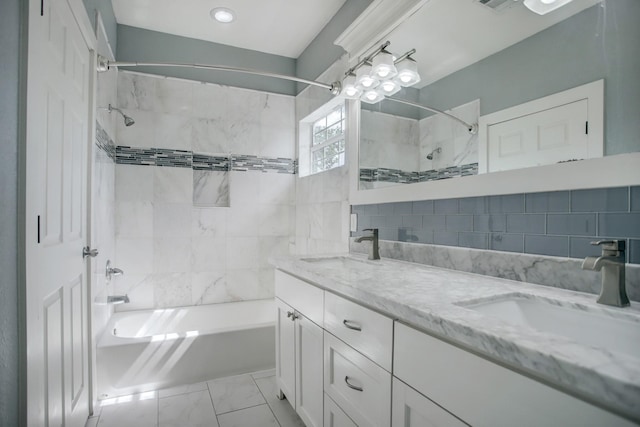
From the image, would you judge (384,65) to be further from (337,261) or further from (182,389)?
(182,389)

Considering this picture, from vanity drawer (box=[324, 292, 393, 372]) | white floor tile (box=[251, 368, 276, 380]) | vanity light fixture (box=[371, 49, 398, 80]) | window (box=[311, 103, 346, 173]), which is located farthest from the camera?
window (box=[311, 103, 346, 173])

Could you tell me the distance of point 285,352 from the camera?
184cm

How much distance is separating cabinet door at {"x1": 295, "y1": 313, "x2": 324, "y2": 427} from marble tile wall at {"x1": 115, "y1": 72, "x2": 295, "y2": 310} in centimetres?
167

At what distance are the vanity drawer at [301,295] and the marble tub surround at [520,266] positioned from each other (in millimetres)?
571

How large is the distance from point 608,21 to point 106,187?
9.03 ft

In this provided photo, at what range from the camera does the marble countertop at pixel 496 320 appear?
0.50 m

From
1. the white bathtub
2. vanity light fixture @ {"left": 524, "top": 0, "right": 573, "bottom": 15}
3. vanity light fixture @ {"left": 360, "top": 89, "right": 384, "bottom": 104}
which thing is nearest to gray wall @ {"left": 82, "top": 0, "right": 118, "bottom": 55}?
vanity light fixture @ {"left": 360, "top": 89, "right": 384, "bottom": 104}

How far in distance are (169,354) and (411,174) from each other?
192 cm

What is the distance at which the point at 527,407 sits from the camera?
1.98ft

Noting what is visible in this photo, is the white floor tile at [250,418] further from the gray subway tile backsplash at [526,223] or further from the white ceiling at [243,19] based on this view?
the white ceiling at [243,19]

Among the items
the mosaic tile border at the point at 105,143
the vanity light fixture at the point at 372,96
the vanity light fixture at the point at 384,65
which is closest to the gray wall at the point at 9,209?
the mosaic tile border at the point at 105,143

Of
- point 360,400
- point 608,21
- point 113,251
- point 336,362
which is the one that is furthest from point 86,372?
point 608,21

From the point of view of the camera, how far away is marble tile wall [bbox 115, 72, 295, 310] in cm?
282

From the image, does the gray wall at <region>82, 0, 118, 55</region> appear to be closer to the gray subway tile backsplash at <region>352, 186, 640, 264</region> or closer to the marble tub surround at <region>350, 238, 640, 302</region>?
the gray subway tile backsplash at <region>352, 186, 640, 264</region>
